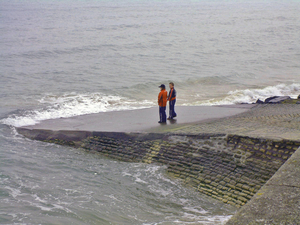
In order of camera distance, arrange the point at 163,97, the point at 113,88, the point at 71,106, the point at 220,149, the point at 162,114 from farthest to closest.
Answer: the point at 113,88
the point at 71,106
the point at 162,114
the point at 163,97
the point at 220,149

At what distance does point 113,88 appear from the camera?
21578 mm

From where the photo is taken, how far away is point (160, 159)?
9594 millimetres

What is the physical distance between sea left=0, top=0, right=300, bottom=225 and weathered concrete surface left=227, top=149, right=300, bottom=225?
1921 millimetres

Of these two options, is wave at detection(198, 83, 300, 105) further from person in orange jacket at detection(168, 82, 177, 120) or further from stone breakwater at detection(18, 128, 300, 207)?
stone breakwater at detection(18, 128, 300, 207)

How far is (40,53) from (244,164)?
1037 inches

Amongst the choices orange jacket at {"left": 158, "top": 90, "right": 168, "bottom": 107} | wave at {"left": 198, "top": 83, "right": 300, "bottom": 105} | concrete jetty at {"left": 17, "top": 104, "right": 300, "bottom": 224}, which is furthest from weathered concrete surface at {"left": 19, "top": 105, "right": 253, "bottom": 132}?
wave at {"left": 198, "top": 83, "right": 300, "bottom": 105}

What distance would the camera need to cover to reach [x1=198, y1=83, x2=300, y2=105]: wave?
19.7 metres

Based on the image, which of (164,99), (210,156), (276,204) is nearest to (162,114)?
(164,99)

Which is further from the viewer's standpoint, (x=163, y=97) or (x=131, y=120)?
(x=131, y=120)

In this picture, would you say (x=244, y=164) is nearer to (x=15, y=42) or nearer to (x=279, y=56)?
(x=279, y=56)

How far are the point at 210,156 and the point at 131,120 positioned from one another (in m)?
4.73

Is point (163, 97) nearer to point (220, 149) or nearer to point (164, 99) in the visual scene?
point (164, 99)

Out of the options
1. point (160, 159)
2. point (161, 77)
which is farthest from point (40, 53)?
point (160, 159)

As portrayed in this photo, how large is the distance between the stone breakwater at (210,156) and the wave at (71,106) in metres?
4.55
